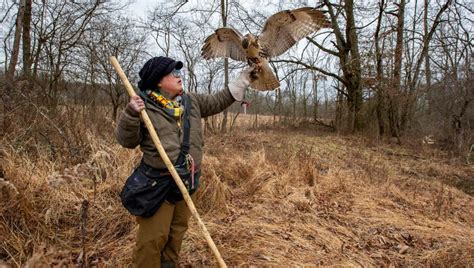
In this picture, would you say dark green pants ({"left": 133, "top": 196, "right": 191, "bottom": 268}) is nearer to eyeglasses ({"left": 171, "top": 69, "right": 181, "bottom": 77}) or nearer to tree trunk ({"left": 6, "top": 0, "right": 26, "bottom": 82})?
eyeglasses ({"left": 171, "top": 69, "right": 181, "bottom": 77})

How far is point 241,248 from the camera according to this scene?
296cm

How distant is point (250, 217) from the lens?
362 cm

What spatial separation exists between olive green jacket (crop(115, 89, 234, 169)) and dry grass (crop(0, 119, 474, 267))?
1.14 ft

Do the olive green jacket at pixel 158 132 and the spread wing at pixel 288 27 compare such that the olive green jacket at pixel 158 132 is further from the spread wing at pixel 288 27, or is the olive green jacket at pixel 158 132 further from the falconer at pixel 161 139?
the spread wing at pixel 288 27

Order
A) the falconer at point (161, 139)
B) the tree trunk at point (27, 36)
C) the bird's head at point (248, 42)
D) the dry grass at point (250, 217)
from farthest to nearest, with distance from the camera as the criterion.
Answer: the tree trunk at point (27, 36)
the bird's head at point (248, 42)
the dry grass at point (250, 217)
the falconer at point (161, 139)

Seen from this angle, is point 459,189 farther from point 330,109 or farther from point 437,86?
point 330,109

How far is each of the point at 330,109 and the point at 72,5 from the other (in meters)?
12.3

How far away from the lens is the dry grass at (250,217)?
2740mm

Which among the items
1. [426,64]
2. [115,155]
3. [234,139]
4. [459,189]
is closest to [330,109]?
[426,64]

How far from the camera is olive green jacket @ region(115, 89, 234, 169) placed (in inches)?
73.3

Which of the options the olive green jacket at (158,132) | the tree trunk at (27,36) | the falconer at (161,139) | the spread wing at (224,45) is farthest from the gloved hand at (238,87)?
the tree trunk at (27,36)

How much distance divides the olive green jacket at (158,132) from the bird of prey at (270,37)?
808 millimetres

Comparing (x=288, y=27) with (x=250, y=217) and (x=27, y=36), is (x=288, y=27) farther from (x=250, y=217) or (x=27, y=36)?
(x=27, y=36)

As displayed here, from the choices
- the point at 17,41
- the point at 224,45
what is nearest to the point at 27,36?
the point at 17,41
